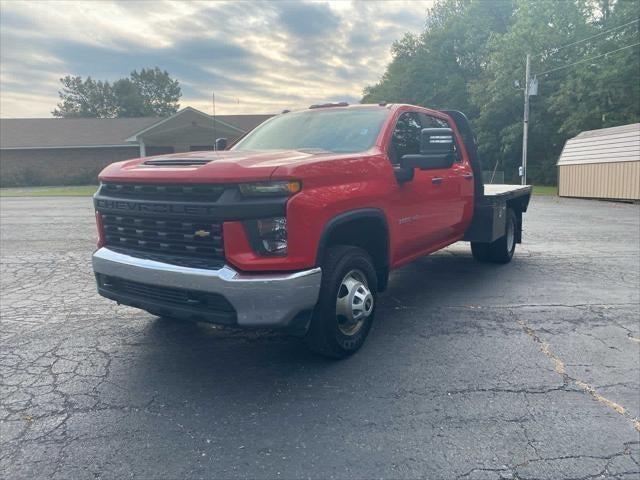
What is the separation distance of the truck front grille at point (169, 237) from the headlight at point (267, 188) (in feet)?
0.95

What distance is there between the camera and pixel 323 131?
16.7 ft

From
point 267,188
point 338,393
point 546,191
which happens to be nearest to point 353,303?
point 338,393

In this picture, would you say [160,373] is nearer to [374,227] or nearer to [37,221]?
[374,227]

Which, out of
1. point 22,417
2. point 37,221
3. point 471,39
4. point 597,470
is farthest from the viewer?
point 471,39

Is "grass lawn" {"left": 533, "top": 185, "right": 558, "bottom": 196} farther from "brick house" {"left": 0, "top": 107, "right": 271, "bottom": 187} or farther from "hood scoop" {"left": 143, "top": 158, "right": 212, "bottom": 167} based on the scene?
"hood scoop" {"left": 143, "top": 158, "right": 212, "bottom": 167}

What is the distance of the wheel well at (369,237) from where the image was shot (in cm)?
410

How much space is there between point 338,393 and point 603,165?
22.6 m

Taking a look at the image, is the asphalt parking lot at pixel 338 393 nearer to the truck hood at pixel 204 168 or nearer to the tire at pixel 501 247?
the truck hood at pixel 204 168

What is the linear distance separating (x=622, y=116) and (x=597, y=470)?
35788 millimetres

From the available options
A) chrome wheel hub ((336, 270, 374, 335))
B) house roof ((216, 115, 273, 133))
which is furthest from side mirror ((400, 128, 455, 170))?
→ house roof ((216, 115, 273, 133))

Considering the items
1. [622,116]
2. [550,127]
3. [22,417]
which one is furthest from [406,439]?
[550,127]

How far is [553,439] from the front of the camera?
120 inches

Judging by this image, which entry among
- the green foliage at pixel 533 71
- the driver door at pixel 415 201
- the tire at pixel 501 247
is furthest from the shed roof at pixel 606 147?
the driver door at pixel 415 201

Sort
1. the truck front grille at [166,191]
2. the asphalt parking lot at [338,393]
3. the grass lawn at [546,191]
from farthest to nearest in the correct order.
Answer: the grass lawn at [546,191] < the truck front grille at [166,191] < the asphalt parking lot at [338,393]
